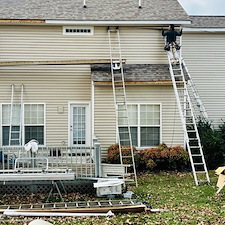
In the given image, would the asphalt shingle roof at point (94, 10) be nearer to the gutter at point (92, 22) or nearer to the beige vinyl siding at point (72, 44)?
the gutter at point (92, 22)

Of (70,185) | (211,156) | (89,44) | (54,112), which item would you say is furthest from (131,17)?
(70,185)

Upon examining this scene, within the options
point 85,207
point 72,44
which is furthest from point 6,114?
point 85,207

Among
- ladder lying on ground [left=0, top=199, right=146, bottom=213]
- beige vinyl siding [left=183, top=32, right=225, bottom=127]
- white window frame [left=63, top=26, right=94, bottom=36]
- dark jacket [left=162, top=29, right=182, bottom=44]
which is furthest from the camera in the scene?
beige vinyl siding [left=183, top=32, right=225, bottom=127]

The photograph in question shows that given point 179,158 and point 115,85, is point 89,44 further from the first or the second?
point 179,158

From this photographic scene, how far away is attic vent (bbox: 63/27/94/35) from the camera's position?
56.0ft

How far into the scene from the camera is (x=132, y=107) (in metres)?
16.5

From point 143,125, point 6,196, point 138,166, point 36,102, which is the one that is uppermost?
point 36,102

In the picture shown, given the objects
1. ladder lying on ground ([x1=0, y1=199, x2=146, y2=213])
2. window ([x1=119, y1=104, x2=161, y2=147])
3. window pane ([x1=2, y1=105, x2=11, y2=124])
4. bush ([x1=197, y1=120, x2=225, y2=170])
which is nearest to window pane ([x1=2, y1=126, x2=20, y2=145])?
window pane ([x1=2, y1=105, x2=11, y2=124])

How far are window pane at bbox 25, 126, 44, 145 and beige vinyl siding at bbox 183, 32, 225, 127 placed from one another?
7427 mm

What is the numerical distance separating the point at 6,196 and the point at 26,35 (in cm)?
682

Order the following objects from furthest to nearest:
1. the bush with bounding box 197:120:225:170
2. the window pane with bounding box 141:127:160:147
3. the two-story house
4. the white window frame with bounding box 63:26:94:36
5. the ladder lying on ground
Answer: the white window frame with bounding box 63:26:94:36 → the bush with bounding box 197:120:225:170 → the window pane with bounding box 141:127:160:147 → the two-story house → the ladder lying on ground

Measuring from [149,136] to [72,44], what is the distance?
14.6 feet

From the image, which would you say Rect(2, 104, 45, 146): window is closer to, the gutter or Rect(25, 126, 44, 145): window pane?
Rect(25, 126, 44, 145): window pane

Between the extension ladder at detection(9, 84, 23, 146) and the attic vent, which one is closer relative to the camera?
the extension ladder at detection(9, 84, 23, 146)
